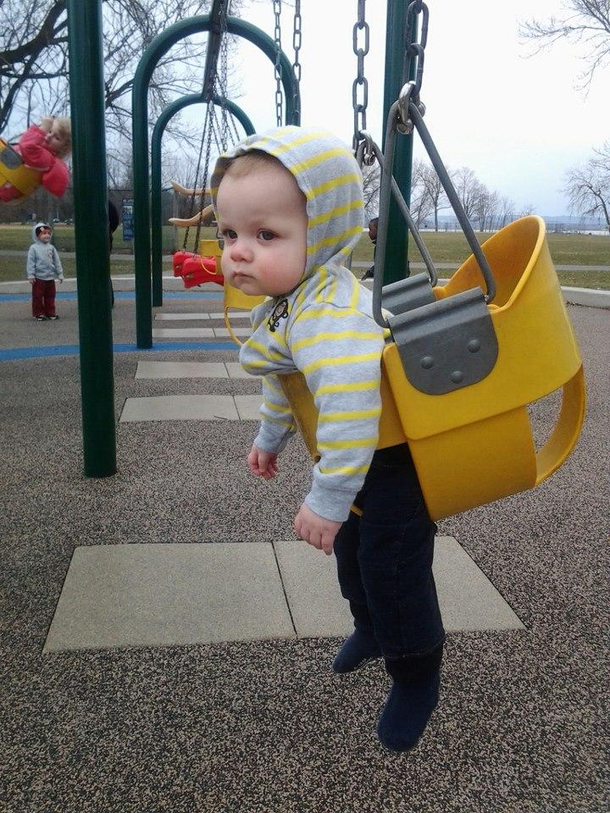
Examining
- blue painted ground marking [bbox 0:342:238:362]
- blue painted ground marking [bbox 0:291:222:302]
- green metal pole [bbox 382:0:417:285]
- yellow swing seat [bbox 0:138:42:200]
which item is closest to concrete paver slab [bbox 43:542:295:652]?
green metal pole [bbox 382:0:417:285]

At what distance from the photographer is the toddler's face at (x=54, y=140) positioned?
19.0ft

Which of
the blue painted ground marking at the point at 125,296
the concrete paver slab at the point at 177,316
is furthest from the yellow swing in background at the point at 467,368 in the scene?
the blue painted ground marking at the point at 125,296

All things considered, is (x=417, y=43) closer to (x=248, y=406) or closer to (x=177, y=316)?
(x=248, y=406)

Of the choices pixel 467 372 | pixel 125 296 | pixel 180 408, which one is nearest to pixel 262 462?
pixel 467 372

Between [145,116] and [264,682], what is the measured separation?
19.2 ft

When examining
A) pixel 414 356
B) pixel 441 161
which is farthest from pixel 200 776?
pixel 441 161

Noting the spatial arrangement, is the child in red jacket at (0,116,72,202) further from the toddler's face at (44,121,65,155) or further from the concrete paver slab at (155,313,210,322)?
the concrete paver slab at (155,313,210,322)

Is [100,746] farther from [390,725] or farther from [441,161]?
[441,161]

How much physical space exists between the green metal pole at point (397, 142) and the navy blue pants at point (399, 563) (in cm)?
164

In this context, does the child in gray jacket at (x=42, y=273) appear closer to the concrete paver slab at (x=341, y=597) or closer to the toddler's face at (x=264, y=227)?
the concrete paver slab at (x=341, y=597)

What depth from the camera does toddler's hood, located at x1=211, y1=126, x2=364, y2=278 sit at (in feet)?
4.55

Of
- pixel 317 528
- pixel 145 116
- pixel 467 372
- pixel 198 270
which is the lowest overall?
pixel 317 528

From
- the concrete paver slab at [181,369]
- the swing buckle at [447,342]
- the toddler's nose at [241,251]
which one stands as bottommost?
the concrete paver slab at [181,369]

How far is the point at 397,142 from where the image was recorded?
10.3 ft
